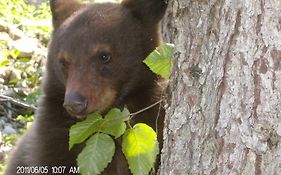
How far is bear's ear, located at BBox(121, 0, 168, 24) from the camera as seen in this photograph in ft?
11.6

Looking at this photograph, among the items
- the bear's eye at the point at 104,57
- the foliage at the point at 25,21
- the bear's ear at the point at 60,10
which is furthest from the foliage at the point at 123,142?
the foliage at the point at 25,21

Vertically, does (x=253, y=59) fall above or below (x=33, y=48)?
above

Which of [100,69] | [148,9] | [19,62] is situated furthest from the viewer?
[19,62]

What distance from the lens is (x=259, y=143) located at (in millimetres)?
2391

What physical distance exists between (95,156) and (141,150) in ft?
0.72

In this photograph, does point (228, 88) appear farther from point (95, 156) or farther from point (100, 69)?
point (100, 69)

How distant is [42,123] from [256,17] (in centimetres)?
182

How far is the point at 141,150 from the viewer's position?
9.24ft

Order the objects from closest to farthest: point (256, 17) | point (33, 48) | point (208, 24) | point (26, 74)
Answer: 1. point (256, 17)
2. point (208, 24)
3. point (26, 74)
4. point (33, 48)

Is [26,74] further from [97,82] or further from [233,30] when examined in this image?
[233,30]

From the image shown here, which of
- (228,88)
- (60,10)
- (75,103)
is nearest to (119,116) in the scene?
(75,103)

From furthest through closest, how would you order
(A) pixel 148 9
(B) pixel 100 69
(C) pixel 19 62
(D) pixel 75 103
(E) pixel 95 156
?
(C) pixel 19 62 → (A) pixel 148 9 → (B) pixel 100 69 → (D) pixel 75 103 → (E) pixel 95 156

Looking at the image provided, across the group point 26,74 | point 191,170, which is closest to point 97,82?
point 191,170

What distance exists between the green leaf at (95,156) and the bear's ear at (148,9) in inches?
41.7
